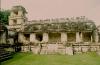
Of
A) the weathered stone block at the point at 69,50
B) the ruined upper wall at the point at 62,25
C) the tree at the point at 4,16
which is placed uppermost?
the tree at the point at 4,16

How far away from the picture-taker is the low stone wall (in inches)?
968

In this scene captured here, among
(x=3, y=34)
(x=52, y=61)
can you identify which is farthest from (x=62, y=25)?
(x=52, y=61)

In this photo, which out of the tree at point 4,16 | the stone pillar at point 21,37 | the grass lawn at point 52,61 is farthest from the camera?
the tree at point 4,16

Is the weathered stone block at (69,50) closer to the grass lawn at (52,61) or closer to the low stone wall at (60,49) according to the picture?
the low stone wall at (60,49)

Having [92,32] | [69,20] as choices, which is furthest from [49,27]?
[92,32]

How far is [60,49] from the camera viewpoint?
24.8 metres

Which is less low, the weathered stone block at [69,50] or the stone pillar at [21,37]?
the stone pillar at [21,37]

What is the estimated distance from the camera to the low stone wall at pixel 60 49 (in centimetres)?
2459

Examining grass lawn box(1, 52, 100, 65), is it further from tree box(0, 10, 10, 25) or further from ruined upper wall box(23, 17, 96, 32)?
tree box(0, 10, 10, 25)

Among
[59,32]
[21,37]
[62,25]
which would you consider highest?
[62,25]

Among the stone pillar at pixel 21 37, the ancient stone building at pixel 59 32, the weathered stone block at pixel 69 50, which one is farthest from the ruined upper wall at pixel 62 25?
the weathered stone block at pixel 69 50

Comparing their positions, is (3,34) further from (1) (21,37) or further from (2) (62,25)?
(2) (62,25)

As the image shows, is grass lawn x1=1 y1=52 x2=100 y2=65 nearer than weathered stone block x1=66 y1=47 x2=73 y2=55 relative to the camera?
Yes

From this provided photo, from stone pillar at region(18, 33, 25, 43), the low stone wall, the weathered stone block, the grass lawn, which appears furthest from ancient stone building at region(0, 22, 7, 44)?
Result: the weathered stone block
